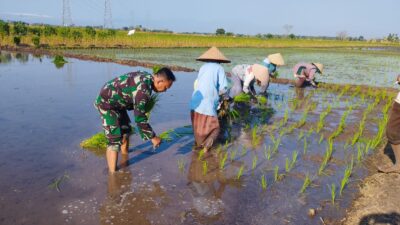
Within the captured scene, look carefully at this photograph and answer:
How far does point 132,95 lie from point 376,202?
2481mm

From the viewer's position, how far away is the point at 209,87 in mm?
4410

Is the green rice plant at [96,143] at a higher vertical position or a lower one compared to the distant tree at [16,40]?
lower

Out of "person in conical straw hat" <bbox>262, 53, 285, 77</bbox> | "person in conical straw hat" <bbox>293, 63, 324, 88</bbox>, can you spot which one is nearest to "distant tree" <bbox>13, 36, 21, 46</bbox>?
"person in conical straw hat" <bbox>293, 63, 324, 88</bbox>

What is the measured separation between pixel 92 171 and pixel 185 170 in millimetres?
995

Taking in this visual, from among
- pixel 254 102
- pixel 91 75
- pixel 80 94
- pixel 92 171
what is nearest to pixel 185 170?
pixel 92 171

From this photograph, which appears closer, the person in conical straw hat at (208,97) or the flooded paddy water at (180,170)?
the flooded paddy water at (180,170)

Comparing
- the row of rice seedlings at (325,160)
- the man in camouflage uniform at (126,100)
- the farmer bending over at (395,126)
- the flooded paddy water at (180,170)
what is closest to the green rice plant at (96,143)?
the flooded paddy water at (180,170)

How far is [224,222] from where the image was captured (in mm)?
2893

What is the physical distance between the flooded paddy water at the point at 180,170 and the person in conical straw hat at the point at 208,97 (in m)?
0.27

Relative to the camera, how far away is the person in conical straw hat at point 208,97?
174 inches

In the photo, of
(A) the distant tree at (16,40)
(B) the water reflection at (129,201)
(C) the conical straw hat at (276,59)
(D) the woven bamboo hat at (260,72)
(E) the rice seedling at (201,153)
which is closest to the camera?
(B) the water reflection at (129,201)

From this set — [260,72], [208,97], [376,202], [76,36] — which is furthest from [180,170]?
[76,36]

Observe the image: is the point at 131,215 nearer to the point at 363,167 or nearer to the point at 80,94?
the point at 363,167

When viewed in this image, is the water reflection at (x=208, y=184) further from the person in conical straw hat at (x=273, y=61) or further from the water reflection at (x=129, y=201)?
the person in conical straw hat at (x=273, y=61)
